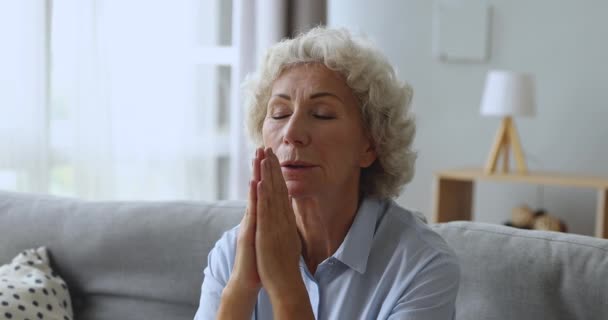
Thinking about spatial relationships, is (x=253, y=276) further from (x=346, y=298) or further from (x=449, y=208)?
(x=449, y=208)

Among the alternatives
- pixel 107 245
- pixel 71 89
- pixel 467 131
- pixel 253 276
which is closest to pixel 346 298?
pixel 253 276

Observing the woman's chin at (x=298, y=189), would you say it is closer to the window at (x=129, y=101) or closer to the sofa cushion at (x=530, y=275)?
the sofa cushion at (x=530, y=275)

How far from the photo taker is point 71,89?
338 centimetres

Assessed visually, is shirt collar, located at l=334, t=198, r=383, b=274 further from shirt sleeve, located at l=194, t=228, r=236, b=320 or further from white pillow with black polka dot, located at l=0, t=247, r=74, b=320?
white pillow with black polka dot, located at l=0, t=247, r=74, b=320

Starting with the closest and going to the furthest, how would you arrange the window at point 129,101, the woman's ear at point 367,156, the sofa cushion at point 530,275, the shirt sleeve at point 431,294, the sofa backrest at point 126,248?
1. the shirt sleeve at point 431,294
2. the sofa cushion at point 530,275
3. the woman's ear at point 367,156
4. the sofa backrest at point 126,248
5. the window at point 129,101

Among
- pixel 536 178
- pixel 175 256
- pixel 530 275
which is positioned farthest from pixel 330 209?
pixel 536 178

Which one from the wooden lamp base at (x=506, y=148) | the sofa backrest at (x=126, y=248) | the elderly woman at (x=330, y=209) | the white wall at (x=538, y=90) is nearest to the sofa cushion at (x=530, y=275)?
the elderly woman at (x=330, y=209)

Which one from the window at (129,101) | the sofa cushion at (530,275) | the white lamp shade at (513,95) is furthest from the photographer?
the white lamp shade at (513,95)

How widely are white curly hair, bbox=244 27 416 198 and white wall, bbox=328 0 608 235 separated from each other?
2439 mm

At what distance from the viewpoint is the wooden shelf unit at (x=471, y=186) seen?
3.44 meters

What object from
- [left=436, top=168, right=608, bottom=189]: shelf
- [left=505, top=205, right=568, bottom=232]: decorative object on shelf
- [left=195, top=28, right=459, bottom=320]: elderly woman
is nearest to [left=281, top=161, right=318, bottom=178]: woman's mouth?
[left=195, top=28, right=459, bottom=320]: elderly woman

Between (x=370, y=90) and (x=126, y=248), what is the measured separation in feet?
2.56

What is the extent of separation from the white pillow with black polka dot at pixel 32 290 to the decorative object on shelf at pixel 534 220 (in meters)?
2.34

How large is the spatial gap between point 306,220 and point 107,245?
25.2 inches
